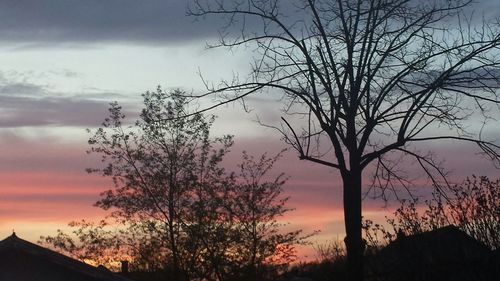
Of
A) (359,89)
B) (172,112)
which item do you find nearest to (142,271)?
(172,112)

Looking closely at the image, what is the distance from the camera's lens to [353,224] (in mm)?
23391

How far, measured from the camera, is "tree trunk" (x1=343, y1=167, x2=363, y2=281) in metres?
23.2

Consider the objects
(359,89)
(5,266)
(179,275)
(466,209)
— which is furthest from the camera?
(179,275)

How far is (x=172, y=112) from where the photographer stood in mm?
34531

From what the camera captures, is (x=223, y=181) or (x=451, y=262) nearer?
(x=451, y=262)

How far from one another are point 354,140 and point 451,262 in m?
4.39

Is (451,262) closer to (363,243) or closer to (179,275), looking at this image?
(363,243)

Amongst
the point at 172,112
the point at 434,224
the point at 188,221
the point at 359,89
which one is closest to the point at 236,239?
the point at 188,221

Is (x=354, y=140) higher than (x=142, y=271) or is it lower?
higher

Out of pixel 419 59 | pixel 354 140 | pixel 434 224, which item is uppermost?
pixel 419 59

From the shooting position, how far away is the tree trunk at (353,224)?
23203 millimetres

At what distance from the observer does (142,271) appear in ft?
113

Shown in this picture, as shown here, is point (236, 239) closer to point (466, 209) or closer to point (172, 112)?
point (172, 112)

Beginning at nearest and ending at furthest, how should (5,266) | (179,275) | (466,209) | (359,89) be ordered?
1. (5,266)
2. (359,89)
3. (466,209)
4. (179,275)
